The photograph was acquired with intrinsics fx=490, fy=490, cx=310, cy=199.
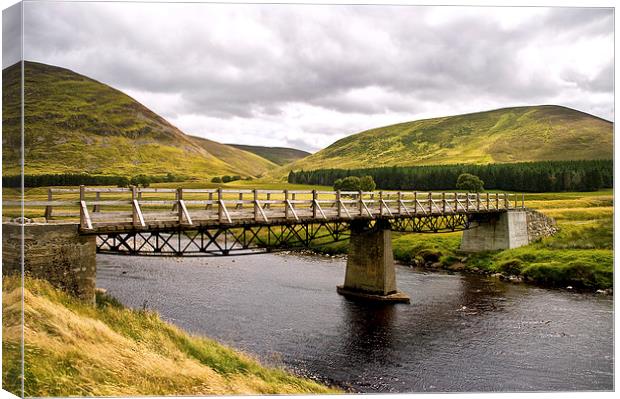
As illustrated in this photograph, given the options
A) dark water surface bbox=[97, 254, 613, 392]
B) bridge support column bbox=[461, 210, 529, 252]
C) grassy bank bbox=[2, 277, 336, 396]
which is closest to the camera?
grassy bank bbox=[2, 277, 336, 396]

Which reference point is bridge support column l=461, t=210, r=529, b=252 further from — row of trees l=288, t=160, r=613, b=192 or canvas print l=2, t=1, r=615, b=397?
row of trees l=288, t=160, r=613, b=192

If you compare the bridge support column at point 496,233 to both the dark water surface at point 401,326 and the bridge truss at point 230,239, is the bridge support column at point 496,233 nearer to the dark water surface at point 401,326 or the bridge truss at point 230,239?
the bridge truss at point 230,239

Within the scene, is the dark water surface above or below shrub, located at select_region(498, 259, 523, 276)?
below

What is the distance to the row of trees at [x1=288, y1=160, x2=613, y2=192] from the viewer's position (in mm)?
85375

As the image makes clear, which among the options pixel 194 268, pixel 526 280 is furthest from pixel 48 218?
pixel 526 280

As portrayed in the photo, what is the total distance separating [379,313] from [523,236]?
84.4 feet

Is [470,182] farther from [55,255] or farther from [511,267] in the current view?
[55,255]

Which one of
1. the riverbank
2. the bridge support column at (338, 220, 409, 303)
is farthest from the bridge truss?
the riverbank

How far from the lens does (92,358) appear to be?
1236cm

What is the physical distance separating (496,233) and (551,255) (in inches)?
226

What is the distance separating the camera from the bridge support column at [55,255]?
13.0 meters

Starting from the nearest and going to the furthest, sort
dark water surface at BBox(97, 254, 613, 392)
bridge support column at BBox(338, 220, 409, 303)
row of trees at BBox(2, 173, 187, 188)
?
dark water surface at BBox(97, 254, 613, 392) < bridge support column at BBox(338, 220, 409, 303) < row of trees at BBox(2, 173, 187, 188)

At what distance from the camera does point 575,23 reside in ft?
58.6

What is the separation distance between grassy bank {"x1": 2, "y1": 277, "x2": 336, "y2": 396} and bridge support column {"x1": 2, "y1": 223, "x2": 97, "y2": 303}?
0.36 metres
